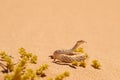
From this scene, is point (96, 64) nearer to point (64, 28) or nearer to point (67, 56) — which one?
point (67, 56)

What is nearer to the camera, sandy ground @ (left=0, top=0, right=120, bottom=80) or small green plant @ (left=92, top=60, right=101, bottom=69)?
small green plant @ (left=92, top=60, right=101, bottom=69)

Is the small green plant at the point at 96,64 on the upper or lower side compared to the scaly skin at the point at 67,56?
A: lower

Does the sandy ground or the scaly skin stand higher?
the sandy ground

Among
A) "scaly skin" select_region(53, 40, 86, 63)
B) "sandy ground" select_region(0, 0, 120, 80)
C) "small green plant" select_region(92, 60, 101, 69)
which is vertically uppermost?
"sandy ground" select_region(0, 0, 120, 80)

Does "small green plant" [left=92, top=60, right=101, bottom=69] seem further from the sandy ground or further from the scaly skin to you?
the scaly skin

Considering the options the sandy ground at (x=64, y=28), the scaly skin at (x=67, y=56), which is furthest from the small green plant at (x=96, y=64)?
the scaly skin at (x=67, y=56)

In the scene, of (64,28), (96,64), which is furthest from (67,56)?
(64,28)

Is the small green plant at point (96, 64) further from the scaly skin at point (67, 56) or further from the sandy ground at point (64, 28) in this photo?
the scaly skin at point (67, 56)

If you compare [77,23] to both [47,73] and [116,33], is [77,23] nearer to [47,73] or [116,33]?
[116,33]

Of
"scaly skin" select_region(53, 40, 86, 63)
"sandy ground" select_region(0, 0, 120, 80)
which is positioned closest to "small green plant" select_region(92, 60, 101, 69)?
"sandy ground" select_region(0, 0, 120, 80)
